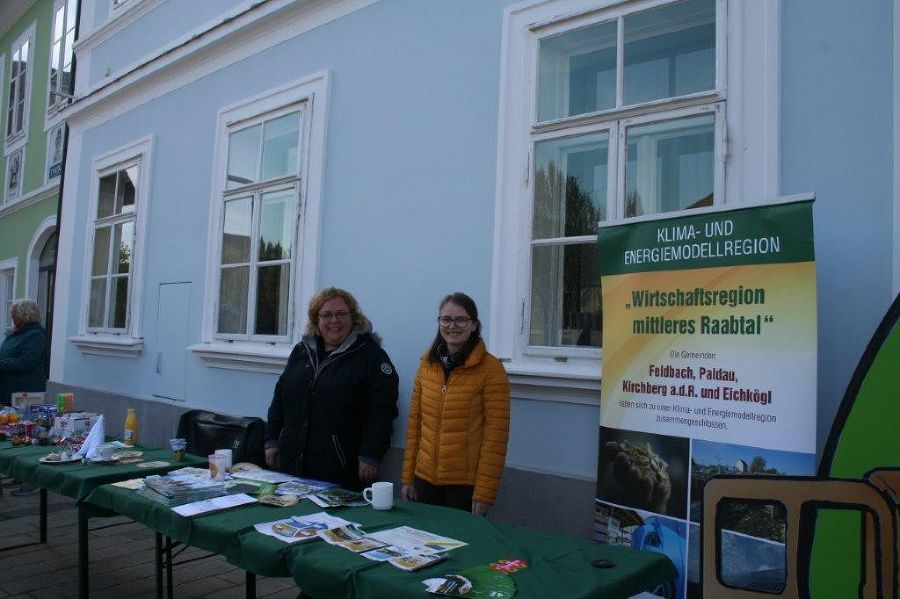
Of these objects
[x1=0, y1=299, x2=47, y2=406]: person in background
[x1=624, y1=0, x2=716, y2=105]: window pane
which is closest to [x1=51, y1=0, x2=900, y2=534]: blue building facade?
[x1=624, y1=0, x2=716, y2=105]: window pane

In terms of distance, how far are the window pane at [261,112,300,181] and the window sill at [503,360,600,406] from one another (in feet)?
8.06

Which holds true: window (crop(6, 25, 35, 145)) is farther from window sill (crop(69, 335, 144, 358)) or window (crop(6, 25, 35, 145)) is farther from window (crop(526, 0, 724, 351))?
window (crop(526, 0, 724, 351))

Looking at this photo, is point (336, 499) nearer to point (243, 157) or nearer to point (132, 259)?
point (243, 157)

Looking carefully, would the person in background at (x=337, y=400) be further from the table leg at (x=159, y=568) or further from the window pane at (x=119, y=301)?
the window pane at (x=119, y=301)

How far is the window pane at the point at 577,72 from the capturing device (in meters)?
3.51

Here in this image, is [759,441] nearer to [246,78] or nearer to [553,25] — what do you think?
[553,25]

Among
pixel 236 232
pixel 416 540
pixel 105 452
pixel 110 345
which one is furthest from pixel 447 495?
pixel 110 345

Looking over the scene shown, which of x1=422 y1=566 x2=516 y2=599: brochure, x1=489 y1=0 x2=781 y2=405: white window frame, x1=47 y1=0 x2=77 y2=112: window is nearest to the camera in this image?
x1=422 y1=566 x2=516 y2=599: brochure

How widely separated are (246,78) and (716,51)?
152 inches

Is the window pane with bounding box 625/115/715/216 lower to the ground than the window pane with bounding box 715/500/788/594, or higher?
higher

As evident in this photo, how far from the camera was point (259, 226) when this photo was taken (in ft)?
17.4

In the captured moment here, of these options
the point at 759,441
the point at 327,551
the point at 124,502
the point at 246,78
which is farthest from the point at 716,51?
the point at 246,78

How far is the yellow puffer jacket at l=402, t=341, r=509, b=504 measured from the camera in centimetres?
297

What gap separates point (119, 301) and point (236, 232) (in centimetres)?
222
